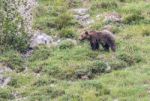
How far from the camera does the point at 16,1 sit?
1608 centimetres

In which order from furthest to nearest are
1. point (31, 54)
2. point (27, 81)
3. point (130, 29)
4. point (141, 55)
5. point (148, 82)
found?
point (130, 29) < point (31, 54) < point (141, 55) < point (27, 81) < point (148, 82)

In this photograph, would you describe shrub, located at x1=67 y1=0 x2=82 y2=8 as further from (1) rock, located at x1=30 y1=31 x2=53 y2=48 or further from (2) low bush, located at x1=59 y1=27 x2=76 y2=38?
(1) rock, located at x1=30 y1=31 x2=53 y2=48

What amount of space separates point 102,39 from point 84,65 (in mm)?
1771

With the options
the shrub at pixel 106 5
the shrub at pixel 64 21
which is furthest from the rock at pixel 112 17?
the shrub at pixel 64 21

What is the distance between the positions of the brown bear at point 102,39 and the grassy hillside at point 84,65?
21cm

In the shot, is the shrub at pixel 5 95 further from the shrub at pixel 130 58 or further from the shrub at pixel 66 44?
the shrub at pixel 66 44

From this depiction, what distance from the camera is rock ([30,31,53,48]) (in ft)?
53.8

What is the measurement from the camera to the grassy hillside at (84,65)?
12523 mm

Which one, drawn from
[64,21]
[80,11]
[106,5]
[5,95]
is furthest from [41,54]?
[106,5]

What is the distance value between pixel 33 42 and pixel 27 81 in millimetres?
2971

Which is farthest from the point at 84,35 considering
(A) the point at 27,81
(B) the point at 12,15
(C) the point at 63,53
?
(A) the point at 27,81

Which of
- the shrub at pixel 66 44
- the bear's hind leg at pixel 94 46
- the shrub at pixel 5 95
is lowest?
the shrub at pixel 5 95

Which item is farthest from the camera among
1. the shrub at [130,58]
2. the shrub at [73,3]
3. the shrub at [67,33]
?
→ the shrub at [73,3]

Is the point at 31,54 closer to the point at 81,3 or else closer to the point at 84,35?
the point at 84,35
